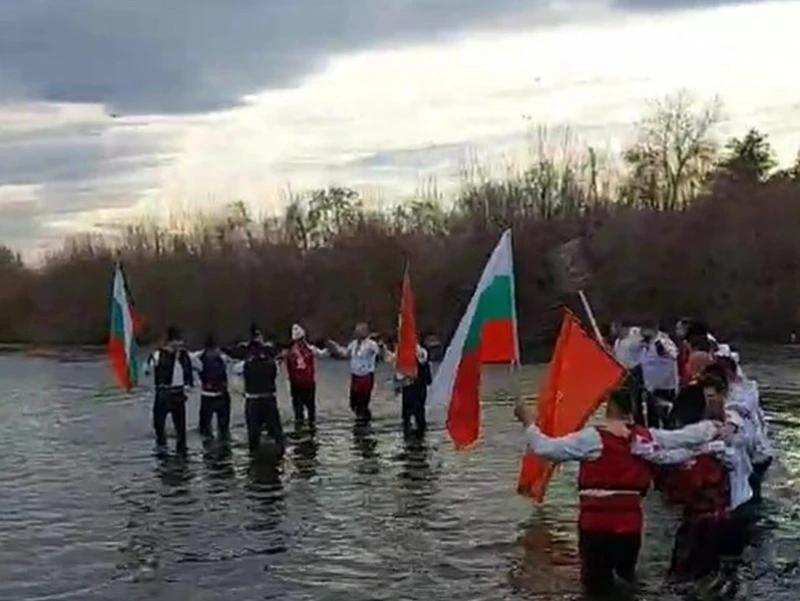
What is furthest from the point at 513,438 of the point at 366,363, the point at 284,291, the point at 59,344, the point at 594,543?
the point at 59,344

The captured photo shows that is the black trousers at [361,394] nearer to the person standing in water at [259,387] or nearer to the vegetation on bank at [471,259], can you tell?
the person standing in water at [259,387]

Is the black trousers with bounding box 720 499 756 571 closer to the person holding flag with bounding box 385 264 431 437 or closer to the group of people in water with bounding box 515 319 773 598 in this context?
the group of people in water with bounding box 515 319 773 598

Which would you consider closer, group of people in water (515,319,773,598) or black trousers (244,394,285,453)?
group of people in water (515,319,773,598)

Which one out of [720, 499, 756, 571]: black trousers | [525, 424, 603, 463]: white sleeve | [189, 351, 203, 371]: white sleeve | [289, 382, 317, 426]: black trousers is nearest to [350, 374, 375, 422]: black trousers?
[289, 382, 317, 426]: black trousers

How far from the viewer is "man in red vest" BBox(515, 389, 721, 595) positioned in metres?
9.25

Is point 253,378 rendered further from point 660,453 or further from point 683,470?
point 660,453

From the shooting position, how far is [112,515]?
52.3 ft

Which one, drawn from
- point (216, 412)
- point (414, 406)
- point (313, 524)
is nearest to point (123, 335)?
point (216, 412)

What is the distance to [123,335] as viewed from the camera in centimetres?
2289

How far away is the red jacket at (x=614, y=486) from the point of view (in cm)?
938

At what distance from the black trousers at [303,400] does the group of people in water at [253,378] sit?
2 cm

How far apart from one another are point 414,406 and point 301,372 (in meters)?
2.47

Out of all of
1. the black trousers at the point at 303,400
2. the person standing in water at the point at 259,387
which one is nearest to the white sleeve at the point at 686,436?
the person standing in water at the point at 259,387

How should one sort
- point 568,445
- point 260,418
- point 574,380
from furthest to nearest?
1. point 260,418
2. point 574,380
3. point 568,445
